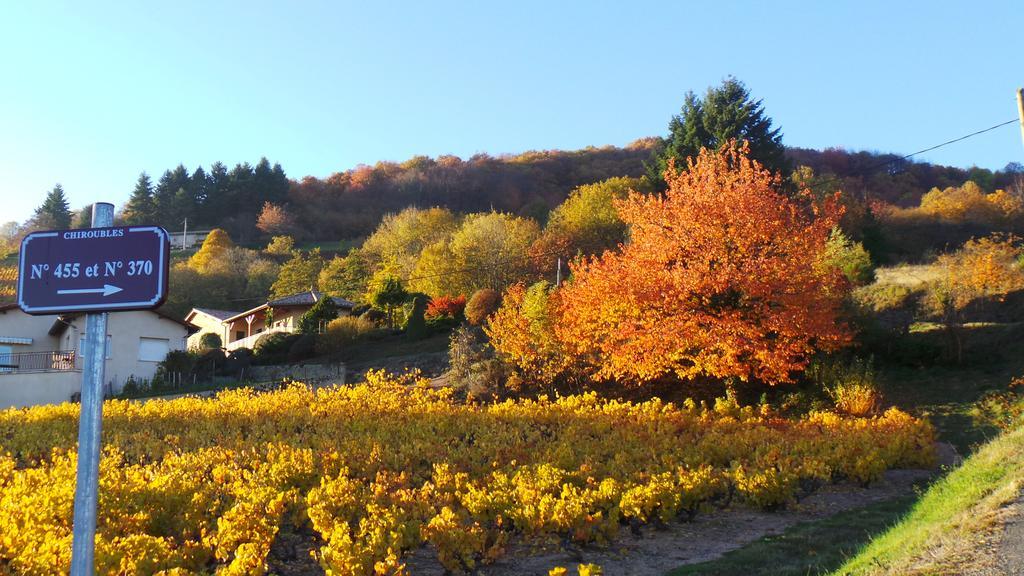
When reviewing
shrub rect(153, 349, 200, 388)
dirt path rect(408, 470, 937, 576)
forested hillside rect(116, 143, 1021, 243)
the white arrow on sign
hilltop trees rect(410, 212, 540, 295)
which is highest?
forested hillside rect(116, 143, 1021, 243)

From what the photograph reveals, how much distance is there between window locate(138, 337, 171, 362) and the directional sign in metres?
35.6

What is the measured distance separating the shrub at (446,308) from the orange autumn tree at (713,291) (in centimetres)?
2060

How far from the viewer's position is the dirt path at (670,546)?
320 inches

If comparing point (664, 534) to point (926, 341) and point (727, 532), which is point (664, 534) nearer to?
point (727, 532)

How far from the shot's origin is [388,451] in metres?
12.1

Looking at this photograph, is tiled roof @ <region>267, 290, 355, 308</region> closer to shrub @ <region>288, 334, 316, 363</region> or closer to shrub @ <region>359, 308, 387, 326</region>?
shrub @ <region>359, 308, 387, 326</region>

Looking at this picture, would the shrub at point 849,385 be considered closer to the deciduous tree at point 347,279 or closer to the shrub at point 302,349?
the shrub at point 302,349

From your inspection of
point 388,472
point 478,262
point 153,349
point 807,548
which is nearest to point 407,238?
point 478,262

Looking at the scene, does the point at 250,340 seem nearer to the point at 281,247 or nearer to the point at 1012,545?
the point at 281,247

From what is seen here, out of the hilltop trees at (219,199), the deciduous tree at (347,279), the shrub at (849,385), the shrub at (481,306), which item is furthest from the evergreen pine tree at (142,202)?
the shrub at (849,385)

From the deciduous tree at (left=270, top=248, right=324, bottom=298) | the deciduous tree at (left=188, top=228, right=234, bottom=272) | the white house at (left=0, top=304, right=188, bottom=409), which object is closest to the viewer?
the white house at (left=0, top=304, right=188, bottom=409)

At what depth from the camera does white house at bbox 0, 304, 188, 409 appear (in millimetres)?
32969

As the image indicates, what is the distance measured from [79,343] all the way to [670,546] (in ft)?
109

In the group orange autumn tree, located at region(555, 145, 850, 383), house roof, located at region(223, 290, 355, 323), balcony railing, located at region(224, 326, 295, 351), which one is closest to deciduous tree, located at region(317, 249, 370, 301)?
house roof, located at region(223, 290, 355, 323)
